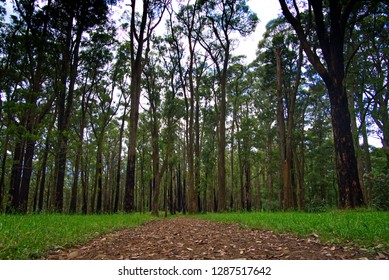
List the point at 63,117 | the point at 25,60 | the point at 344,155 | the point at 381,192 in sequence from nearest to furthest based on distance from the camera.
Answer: the point at 344,155 → the point at 381,192 → the point at 25,60 → the point at 63,117

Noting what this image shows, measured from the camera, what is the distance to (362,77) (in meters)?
17.0

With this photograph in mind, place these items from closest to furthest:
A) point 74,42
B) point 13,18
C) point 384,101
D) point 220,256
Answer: point 220,256
point 13,18
point 74,42
point 384,101

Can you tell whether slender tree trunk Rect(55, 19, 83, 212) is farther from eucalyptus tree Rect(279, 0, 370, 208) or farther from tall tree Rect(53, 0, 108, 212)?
eucalyptus tree Rect(279, 0, 370, 208)

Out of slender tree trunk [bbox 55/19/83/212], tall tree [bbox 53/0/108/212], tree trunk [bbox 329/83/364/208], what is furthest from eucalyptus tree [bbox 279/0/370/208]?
slender tree trunk [bbox 55/19/83/212]

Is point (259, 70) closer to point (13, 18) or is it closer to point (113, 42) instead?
point (113, 42)

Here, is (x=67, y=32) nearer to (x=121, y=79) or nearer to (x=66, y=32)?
(x=66, y=32)

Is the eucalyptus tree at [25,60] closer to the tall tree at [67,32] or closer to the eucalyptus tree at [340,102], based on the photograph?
the tall tree at [67,32]

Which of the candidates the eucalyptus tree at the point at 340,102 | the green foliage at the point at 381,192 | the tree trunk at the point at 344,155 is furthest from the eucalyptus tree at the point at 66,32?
the green foliage at the point at 381,192

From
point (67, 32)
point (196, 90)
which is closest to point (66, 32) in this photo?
point (67, 32)

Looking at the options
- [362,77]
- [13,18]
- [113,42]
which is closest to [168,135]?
[113,42]

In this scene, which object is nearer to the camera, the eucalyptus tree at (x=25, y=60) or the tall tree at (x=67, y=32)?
the eucalyptus tree at (x=25, y=60)

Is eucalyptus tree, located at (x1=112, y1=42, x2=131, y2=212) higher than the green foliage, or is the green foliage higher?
eucalyptus tree, located at (x1=112, y1=42, x2=131, y2=212)
